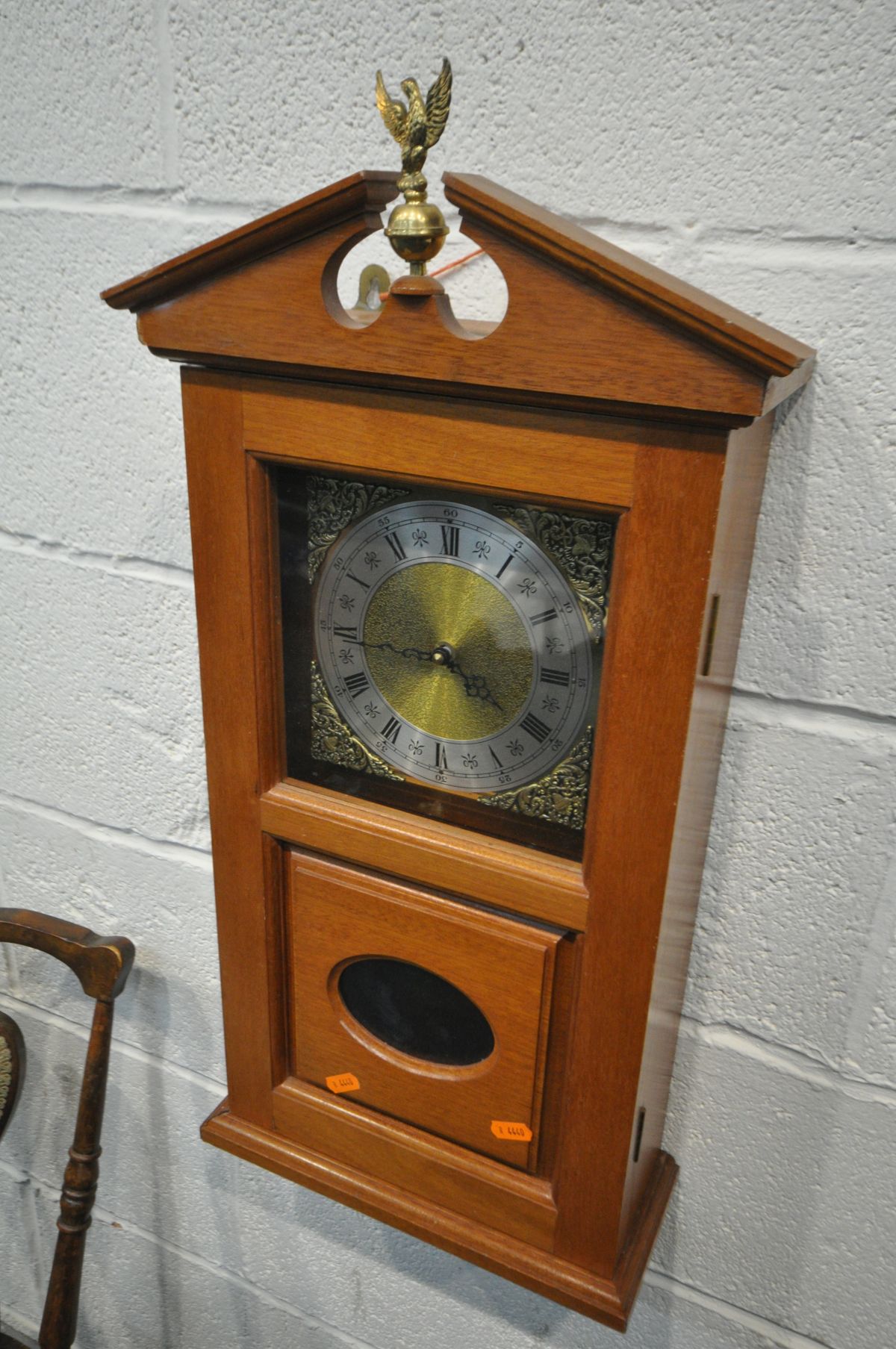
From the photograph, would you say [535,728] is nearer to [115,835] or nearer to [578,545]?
[578,545]

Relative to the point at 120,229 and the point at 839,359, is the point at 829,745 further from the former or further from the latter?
the point at 120,229

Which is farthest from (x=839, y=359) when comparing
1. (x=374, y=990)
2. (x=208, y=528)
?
(x=374, y=990)

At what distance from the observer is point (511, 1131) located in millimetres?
648

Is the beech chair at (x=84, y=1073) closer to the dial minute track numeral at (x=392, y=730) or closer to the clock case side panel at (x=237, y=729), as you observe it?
the clock case side panel at (x=237, y=729)

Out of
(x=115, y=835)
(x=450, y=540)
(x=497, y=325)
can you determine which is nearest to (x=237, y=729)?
(x=450, y=540)

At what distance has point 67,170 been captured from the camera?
0.77 meters

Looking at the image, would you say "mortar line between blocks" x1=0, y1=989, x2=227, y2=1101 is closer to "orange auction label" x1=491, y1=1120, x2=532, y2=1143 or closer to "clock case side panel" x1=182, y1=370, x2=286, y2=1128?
"clock case side panel" x1=182, y1=370, x2=286, y2=1128

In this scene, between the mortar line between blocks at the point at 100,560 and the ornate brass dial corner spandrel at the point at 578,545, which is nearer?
the ornate brass dial corner spandrel at the point at 578,545

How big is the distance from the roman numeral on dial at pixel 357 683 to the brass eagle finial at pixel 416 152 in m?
0.25

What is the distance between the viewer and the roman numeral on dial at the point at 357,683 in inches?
24.4

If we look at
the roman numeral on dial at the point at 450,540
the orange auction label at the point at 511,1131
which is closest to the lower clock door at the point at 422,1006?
the orange auction label at the point at 511,1131

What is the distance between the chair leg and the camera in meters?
0.96

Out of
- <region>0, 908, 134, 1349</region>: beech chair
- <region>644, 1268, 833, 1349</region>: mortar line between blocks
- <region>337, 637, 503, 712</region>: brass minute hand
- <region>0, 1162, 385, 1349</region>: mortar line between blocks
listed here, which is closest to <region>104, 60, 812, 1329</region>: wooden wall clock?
<region>337, 637, 503, 712</region>: brass minute hand

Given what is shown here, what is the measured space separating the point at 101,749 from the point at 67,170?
50 centimetres
